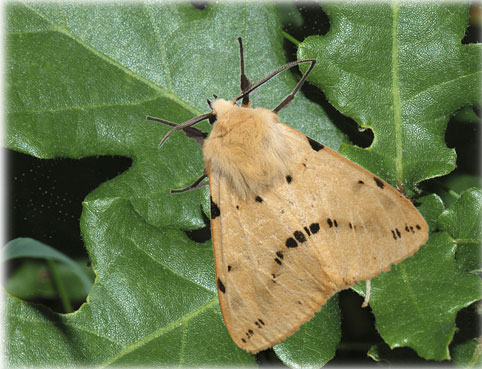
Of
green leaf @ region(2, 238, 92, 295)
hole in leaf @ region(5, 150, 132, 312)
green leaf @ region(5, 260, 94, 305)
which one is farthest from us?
green leaf @ region(5, 260, 94, 305)

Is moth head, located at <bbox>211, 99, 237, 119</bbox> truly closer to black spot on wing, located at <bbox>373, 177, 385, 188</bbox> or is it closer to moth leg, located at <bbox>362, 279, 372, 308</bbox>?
black spot on wing, located at <bbox>373, 177, 385, 188</bbox>

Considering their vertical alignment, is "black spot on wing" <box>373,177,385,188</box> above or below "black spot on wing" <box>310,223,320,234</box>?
above

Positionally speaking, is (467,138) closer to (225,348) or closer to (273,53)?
(273,53)

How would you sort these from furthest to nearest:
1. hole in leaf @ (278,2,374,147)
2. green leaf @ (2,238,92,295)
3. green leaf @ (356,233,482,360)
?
green leaf @ (2,238,92,295) < hole in leaf @ (278,2,374,147) < green leaf @ (356,233,482,360)

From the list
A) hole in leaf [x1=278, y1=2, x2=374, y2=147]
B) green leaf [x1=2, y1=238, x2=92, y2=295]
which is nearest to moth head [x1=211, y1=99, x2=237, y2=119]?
hole in leaf [x1=278, y1=2, x2=374, y2=147]

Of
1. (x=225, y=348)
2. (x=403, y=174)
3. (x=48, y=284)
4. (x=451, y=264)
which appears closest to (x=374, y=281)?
(x=451, y=264)

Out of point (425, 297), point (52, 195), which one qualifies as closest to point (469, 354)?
point (425, 297)
